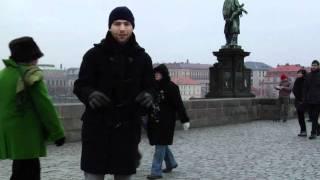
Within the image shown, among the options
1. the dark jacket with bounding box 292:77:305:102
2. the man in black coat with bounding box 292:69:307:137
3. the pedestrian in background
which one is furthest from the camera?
the pedestrian in background

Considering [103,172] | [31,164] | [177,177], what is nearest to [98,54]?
[103,172]

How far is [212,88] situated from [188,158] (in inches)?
506

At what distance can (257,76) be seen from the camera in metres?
164

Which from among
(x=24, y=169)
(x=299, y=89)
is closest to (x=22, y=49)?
(x=24, y=169)

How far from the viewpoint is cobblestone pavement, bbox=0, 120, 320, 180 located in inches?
321

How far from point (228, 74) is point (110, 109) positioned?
18482mm

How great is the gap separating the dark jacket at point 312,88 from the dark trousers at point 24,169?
947cm

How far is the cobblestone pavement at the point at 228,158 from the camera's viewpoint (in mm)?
8164

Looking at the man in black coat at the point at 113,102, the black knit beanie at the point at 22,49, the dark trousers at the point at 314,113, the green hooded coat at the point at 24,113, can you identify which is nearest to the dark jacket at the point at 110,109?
the man in black coat at the point at 113,102

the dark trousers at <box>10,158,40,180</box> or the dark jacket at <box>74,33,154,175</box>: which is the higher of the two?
the dark jacket at <box>74,33,154,175</box>

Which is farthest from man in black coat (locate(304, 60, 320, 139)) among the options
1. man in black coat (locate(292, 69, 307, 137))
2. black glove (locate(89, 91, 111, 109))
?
black glove (locate(89, 91, 111, 109))

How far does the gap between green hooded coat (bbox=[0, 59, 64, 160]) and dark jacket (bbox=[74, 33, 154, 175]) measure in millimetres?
693

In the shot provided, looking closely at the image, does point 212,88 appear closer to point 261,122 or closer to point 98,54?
point 261,122

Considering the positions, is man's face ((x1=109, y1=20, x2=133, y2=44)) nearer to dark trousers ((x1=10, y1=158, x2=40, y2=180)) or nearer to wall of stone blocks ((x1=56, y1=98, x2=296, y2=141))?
dark trousers ((x1=10, y1=158, x2=40, y2=180))
